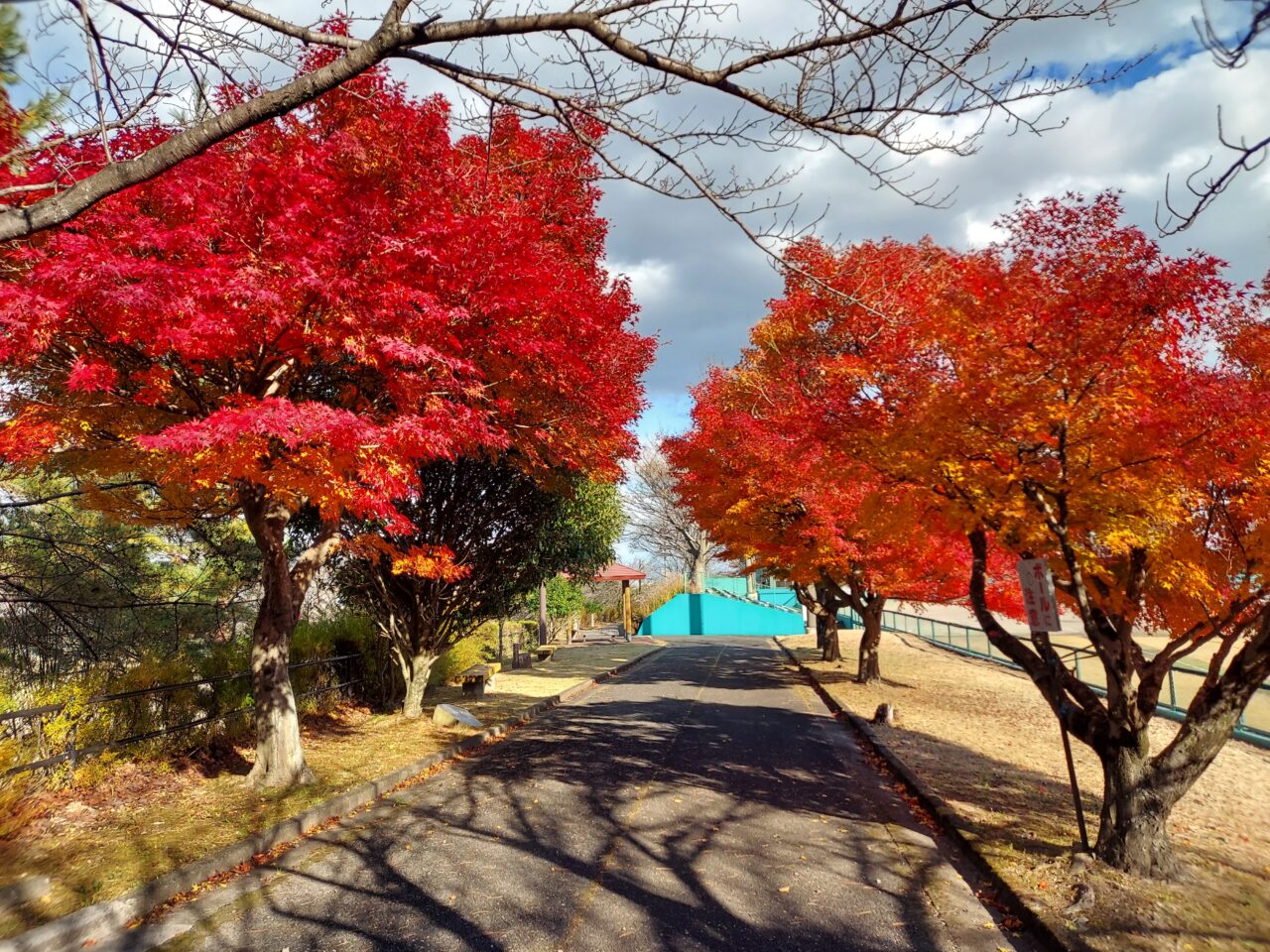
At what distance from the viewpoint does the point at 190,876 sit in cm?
509

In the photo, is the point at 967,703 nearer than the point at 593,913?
No

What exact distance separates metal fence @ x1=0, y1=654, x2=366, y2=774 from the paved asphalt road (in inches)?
110

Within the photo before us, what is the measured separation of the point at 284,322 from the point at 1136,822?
24.7 feet

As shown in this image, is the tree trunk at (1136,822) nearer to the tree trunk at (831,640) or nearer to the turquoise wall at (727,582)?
the tree trunk at (831,640)

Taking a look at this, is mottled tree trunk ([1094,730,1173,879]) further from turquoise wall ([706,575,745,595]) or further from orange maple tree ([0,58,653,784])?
turquoise wall ([706,575,745,595])

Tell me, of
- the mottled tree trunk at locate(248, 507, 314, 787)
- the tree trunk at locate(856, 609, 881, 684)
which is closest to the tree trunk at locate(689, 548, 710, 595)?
the tree trunk at locate(856, 609, 881, 684)

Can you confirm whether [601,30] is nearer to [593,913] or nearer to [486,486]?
[593,913]

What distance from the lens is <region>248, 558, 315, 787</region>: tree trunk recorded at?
7.53 m

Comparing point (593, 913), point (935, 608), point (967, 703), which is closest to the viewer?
point (593, 913)

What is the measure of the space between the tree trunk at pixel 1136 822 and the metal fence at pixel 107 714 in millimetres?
8437

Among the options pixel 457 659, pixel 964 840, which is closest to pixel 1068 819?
pixel 964 840

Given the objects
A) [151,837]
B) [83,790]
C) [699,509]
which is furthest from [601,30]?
[699,509]

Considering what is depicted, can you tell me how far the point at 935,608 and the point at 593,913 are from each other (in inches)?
1614

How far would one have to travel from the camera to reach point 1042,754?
9.37 m
